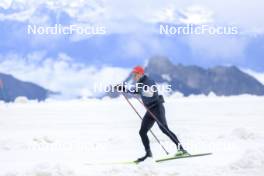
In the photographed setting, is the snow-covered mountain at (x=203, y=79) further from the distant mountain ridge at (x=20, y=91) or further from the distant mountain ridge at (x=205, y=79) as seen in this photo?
the distant mountain ridge at (x=20, y=91)

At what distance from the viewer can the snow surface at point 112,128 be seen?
29.3 feet

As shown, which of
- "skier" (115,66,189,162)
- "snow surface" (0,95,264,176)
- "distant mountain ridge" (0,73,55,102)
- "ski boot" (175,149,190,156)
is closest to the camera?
"skier" (115,66,189,162)

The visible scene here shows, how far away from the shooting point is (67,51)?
30.3ft

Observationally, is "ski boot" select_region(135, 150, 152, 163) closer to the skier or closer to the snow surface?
the skier

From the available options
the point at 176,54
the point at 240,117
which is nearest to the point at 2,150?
the point at 176,54

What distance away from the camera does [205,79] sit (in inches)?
373

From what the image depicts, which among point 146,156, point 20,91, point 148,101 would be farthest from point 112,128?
point 148,101

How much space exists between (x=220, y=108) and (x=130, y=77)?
4.79 ft

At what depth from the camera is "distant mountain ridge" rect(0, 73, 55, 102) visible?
9.16m

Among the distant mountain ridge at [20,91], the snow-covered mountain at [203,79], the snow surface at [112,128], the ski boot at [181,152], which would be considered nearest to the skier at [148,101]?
the ski boot at [181,152]

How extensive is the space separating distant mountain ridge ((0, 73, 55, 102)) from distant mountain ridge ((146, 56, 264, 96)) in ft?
4.63

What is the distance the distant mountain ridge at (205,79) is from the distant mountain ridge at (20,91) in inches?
55.5

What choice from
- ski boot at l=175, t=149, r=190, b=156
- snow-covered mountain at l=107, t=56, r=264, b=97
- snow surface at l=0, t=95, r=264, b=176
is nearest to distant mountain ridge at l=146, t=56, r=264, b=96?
snow-covered mountain at l=107, t=56, r=264, b=97

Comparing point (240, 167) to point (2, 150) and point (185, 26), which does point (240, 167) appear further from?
point (2, 150)
